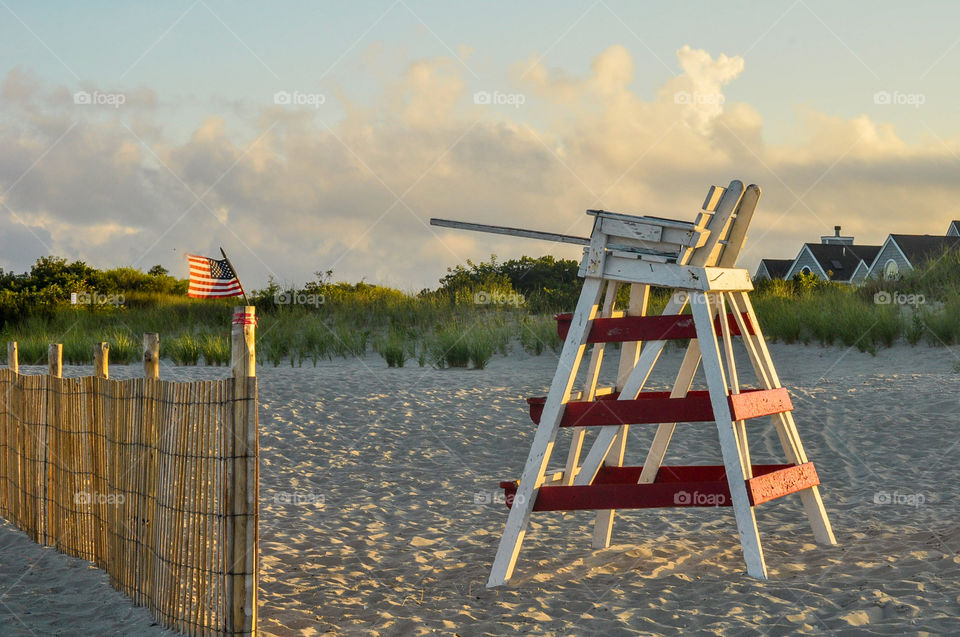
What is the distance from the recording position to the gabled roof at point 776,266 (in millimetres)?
47631

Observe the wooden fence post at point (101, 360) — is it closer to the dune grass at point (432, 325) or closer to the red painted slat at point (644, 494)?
the red painted slat at point (644, 494)

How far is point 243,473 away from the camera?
4562 mm

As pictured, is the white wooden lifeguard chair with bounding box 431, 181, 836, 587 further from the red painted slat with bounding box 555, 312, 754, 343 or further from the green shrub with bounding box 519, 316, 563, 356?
the green shrub with bounding box 519, 316, 563, 356

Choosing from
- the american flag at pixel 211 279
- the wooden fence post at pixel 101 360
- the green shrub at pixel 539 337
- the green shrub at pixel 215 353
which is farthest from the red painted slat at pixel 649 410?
the american flag at pixel 211 279

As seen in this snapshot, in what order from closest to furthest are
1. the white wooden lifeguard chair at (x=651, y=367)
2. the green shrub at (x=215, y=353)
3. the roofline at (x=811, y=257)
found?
the white wooden lifeguard chair at (x=651, y=367), the green shrub at (x=215, y=353), the roofline at (x=811, y=257)

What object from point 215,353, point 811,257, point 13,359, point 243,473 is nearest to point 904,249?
point 811,257

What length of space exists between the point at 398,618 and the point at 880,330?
13375 mm

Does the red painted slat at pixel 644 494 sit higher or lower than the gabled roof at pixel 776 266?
lower

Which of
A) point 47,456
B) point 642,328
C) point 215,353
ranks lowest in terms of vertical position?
point 47,456

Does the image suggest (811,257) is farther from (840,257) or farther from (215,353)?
(215,353)

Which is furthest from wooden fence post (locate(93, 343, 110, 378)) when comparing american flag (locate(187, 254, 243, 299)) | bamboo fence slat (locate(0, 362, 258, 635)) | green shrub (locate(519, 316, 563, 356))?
american flag (locate(187, 254, 243, 299))

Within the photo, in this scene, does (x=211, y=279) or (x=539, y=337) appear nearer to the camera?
(x=539, y=337)

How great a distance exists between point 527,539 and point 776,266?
44348 mm

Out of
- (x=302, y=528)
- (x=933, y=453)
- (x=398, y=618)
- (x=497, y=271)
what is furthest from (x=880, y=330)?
(x=497, y=271)
